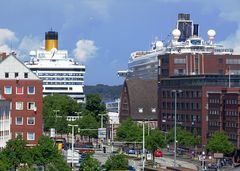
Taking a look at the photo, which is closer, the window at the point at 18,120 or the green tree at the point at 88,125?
the window at the point at 18,120

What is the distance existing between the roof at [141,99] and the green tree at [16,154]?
107 metres

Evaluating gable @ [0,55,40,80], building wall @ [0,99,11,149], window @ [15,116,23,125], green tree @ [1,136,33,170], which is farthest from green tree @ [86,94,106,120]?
green tree @ [1,136,33,170]

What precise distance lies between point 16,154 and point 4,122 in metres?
18.4

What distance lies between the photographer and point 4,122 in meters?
95.7

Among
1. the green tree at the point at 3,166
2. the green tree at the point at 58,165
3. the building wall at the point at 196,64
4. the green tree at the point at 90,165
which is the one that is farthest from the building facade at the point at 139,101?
the green tree at the point at 3,166

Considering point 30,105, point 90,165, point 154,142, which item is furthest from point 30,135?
point 90,165

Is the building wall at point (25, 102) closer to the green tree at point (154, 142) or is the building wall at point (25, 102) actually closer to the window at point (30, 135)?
the window at point (30, 135)

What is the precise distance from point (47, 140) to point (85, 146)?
157 feet

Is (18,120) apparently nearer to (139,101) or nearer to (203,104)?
(203,104)

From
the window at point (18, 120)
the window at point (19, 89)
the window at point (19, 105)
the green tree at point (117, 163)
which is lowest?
the green tree at point (117, 163)

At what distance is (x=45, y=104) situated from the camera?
585 ft

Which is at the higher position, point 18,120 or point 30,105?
point 30,105

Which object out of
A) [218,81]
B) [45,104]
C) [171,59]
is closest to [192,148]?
[218,81]

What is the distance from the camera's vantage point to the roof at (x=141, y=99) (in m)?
187
